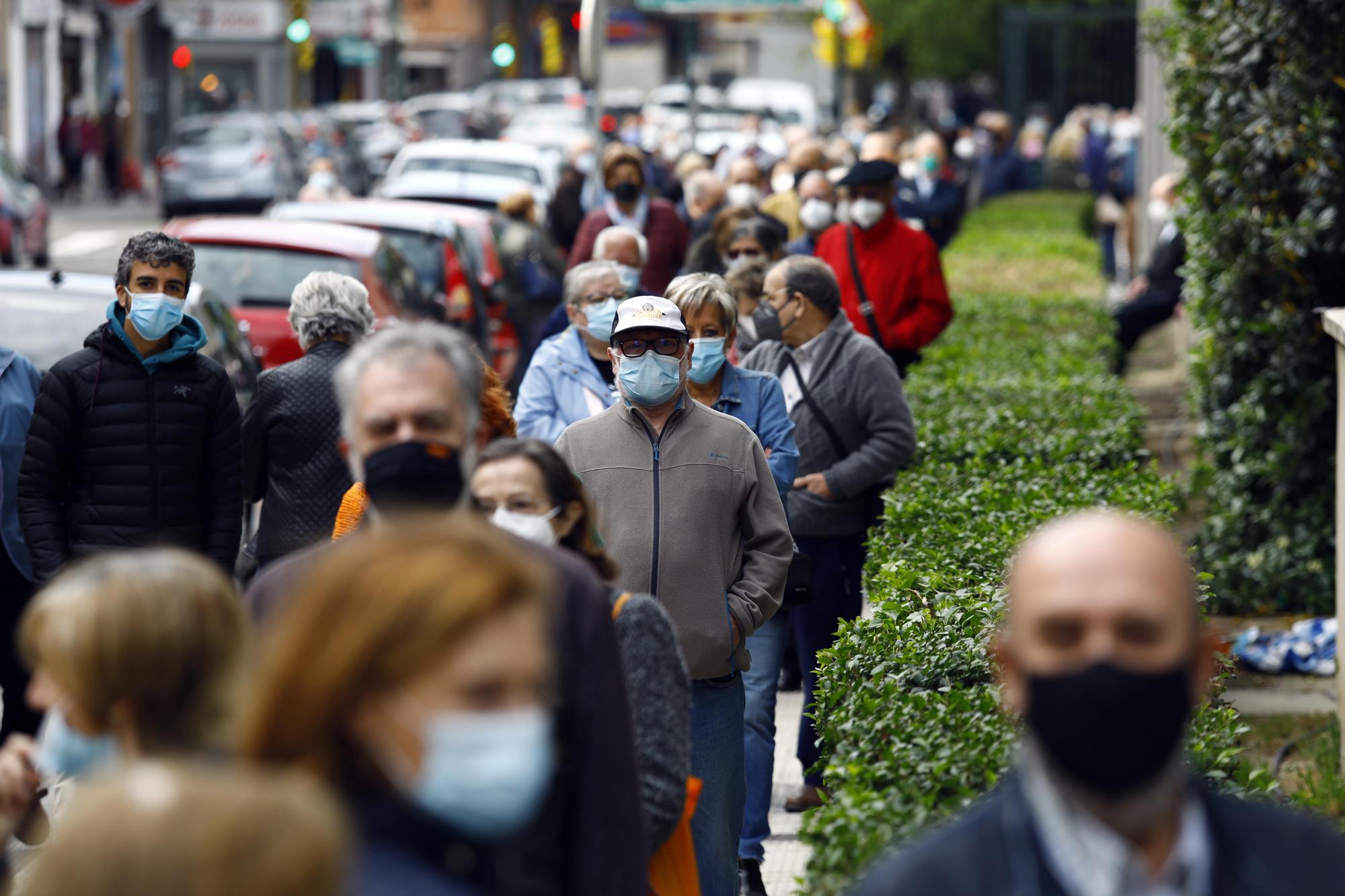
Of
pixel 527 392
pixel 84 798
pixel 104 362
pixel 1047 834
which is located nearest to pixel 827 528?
pixel 527 392

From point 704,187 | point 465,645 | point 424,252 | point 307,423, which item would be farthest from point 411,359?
point 424,252

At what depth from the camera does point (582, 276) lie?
25.4 ft

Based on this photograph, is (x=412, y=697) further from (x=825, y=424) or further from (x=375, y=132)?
(x=375, y=132)

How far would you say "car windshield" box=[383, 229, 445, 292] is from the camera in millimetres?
14578

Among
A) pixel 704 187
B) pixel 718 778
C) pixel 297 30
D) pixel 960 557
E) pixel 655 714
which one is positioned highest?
pixel 297 30

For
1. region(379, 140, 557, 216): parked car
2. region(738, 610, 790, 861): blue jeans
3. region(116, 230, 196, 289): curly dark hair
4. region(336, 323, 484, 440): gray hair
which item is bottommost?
region(738, 610, 790, 861): blue jeans

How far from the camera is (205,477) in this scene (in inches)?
253

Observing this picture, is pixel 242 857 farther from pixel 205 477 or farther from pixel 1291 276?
pixel 1291 276

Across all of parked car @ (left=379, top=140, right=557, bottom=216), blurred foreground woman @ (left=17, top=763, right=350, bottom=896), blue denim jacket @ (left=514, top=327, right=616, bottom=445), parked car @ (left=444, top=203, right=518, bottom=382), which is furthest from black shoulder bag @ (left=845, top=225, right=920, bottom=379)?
parked car @ (left=379, top=140, right=557, bottom=216)

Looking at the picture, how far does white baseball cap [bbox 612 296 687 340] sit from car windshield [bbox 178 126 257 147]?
1154 inches

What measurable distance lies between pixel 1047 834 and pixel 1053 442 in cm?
580

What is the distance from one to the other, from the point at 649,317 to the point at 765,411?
995mm

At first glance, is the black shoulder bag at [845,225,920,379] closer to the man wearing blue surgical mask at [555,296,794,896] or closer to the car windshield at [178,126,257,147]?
the man wearing blue surgical mask at [555,296,794,896]

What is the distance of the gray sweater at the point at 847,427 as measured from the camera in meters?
7.17
